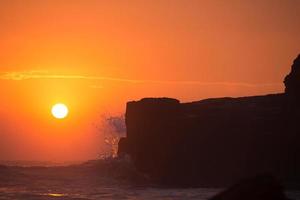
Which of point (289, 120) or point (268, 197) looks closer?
point (268, 197)

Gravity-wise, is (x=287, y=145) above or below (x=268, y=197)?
above

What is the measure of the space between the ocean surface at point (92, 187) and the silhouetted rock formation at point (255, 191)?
25885 mm

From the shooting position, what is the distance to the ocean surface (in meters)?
39.6

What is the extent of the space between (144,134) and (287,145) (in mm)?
17896

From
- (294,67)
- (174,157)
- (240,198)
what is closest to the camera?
(240,198)

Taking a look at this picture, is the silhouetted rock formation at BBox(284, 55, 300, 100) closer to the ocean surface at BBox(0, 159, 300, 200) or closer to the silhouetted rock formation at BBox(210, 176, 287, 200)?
the ocean surface at BBox(0, 159, 300, 200)

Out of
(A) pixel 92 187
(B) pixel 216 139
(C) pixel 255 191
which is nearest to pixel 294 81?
(B) pixel 216 139

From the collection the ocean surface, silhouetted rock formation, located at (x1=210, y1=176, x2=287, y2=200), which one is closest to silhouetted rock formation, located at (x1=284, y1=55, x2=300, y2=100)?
the ocean surface

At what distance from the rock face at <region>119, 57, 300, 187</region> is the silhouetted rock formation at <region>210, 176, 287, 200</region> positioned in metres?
43.0

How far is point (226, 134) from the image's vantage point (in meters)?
59.4

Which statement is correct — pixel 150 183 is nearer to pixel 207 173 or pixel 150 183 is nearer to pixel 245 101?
pixel 207 173

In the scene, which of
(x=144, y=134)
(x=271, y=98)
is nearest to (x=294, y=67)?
(x=271, y=98)

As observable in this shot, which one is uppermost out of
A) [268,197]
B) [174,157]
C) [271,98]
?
[271,98]

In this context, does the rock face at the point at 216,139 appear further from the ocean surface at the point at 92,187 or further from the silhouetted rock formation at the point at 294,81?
the ocean surface at the point at 92,187
